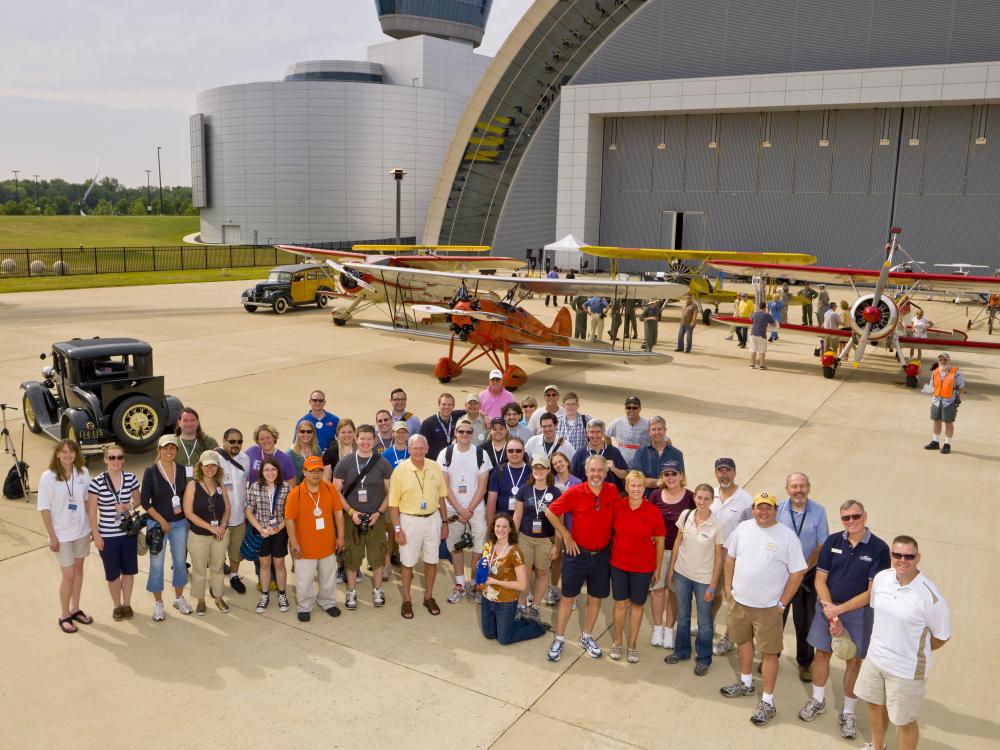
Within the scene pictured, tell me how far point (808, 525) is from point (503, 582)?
2.29 metres

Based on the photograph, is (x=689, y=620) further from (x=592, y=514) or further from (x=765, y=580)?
(x=592, y=514)

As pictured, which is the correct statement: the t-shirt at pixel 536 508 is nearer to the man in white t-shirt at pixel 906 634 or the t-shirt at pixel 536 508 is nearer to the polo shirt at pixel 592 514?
the polo shirt at pixel 592 514

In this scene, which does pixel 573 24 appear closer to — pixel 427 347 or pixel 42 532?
pixel 427 347

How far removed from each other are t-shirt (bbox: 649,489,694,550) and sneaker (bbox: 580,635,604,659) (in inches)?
38.6

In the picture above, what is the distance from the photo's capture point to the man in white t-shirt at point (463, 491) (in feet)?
21.7

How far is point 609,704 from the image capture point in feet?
17.1

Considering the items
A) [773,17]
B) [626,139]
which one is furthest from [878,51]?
[626,139]

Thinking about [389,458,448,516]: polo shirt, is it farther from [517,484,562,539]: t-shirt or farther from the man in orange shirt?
[517,484,562,539]: t-shirt

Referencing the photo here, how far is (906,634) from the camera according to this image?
4.33m

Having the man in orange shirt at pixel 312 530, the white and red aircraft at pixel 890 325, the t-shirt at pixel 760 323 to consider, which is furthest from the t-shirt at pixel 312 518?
the white and red aircraft at pixel 890 325

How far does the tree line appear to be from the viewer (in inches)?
5448

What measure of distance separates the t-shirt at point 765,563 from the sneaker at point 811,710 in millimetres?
734

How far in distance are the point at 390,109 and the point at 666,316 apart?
49.9 m

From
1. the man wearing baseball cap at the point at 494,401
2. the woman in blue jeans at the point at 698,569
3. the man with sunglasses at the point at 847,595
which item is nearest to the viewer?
the man with sunglasses at the point at 847,595
